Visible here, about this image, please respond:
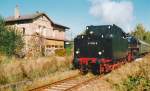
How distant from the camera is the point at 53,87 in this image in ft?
39.7

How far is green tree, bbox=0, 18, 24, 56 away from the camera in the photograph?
31.4 meters

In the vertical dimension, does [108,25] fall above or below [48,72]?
above

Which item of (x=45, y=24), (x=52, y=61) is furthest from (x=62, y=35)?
(x=52, y=61)

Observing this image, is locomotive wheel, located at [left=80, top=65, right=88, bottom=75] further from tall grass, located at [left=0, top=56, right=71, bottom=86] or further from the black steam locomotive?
tall grass, located at [left=0, top=56, right=71, bottom=86]

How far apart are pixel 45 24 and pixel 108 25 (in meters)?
26.9

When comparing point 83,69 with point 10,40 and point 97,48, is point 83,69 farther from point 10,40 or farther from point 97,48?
point 10,40

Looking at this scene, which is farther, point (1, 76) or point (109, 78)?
point (109, 78)

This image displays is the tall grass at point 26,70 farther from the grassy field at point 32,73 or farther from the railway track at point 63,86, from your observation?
the railway track at point 63,86

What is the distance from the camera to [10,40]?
107ft

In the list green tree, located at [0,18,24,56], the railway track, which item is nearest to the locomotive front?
the railway track

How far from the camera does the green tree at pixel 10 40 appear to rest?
3138 cm

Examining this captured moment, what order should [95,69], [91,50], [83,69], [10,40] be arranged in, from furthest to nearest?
[10,40] → [95,69] → [83,69] → [91,50]

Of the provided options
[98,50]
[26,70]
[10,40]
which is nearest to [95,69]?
[98,50]

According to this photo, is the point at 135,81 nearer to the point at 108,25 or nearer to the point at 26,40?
the point at 108,25
